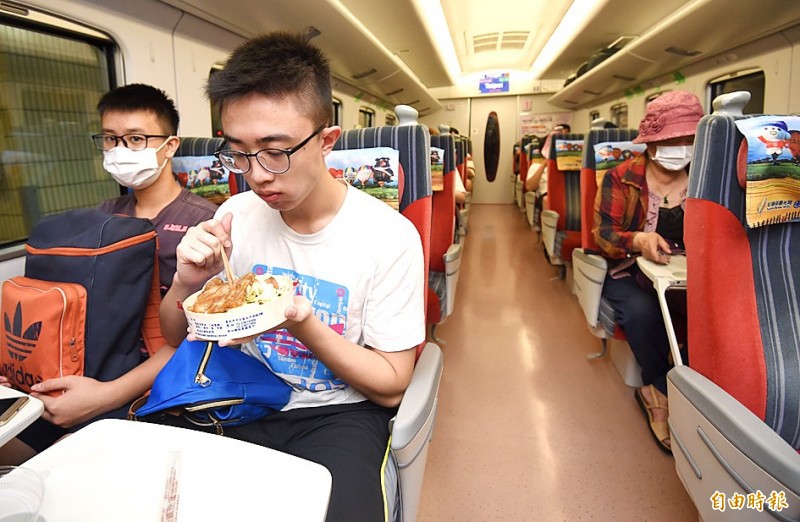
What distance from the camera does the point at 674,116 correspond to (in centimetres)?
205

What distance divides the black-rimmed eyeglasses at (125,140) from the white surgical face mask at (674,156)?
2.32 meters

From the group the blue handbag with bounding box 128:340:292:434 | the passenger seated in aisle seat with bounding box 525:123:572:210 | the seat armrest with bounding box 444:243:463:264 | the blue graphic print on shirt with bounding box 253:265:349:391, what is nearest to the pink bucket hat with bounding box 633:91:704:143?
the seat armrest with bounding box 444:243:463:264

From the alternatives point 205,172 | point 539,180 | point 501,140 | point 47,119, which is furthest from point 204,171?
point 501,140

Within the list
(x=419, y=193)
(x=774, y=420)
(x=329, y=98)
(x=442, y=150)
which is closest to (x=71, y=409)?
(x=329, y=98)

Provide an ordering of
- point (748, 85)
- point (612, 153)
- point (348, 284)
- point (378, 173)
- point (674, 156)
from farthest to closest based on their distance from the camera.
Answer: point (748, 85) < point (612, 153) < point (674, 156) < point (378, 173) < point (348, 284)

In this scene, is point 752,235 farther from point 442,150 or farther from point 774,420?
point 442,150

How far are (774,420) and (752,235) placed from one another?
53 centimetres

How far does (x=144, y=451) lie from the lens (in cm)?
73

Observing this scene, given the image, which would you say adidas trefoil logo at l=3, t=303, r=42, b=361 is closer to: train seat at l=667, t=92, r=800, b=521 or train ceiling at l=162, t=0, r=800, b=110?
train seat at l=667, t=92, r=800, b=521

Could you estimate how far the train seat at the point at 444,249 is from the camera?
101 inches

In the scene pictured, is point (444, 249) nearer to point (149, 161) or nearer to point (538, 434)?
point (538, 434)

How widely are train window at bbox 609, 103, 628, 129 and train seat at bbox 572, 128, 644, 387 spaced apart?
4.73 metres

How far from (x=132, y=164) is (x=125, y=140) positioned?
4.7 inches

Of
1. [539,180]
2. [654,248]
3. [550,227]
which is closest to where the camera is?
[654,248]
